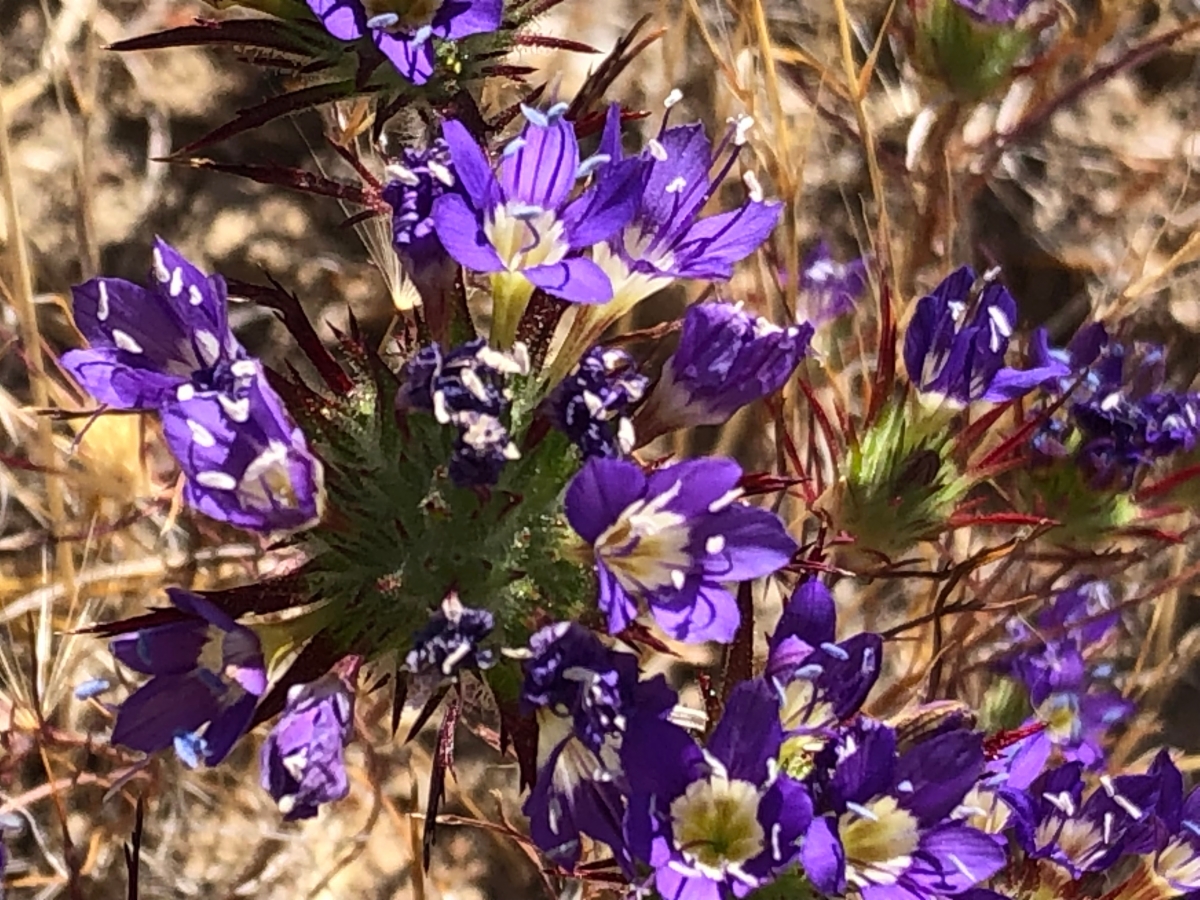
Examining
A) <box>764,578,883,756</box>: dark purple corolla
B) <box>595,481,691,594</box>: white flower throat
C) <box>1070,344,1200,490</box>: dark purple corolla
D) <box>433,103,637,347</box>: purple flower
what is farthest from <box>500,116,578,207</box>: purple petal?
<box>1070,344,1200,490</box>: dark purple corolla

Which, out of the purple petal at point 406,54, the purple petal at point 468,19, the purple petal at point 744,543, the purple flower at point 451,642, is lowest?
the purple flower at point 451,642

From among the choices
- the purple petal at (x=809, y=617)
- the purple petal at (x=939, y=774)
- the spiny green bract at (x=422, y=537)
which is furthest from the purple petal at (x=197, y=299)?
the purple petal at (x=939, y=774)

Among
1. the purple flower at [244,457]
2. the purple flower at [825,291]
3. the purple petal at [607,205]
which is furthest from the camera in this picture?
the purple flower at [825,291]

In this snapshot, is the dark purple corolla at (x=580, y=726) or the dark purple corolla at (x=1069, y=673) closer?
the dark purple corolla at (x=580, y=726)

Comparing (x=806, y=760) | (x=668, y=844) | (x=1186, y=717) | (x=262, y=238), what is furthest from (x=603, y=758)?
(x=1186, y=717)

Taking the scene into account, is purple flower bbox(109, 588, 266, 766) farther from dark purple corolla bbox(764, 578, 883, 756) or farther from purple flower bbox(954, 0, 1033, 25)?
purple flower bbox(954, 0, 1033, 25)

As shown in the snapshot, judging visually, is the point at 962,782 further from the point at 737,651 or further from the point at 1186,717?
the point at 1186,717

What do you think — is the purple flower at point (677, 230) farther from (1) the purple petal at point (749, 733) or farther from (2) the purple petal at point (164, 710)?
(2) the purple petal at point (164, 710)
